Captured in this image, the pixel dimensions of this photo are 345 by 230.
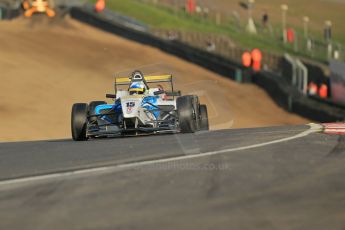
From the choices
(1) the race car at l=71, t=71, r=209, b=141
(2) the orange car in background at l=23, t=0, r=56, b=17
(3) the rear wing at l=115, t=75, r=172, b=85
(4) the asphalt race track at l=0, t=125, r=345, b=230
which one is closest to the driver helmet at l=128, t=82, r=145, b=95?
(1) the race car at l=71, t=71, r=209, b=141

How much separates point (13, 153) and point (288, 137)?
11.1 ft

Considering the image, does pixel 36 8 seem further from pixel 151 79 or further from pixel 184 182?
pixel 184 182

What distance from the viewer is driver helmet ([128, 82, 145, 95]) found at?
484 inches

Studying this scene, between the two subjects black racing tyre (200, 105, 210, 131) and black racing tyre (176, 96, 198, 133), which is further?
black racing tyre (200, 105, 210, 131)

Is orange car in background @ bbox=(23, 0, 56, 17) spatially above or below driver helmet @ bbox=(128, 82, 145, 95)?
above

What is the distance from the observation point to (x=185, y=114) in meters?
11.4

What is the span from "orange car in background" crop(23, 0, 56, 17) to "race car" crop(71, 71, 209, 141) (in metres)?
23.3

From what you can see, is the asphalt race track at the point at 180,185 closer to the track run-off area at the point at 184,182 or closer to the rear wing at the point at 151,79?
the track run-off area at the point at 184,182

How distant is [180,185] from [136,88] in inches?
219

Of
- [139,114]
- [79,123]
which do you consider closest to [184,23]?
[79,123]

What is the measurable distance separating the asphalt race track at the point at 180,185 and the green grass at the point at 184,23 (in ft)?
96.8

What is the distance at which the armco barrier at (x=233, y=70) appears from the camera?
21.6 m

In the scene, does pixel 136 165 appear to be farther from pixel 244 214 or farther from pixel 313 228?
pixel 313 228

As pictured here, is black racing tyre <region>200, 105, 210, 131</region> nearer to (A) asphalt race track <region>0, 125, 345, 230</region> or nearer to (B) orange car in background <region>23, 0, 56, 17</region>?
(A) asphalt race track <region>0, 125, 345, 230</region>
